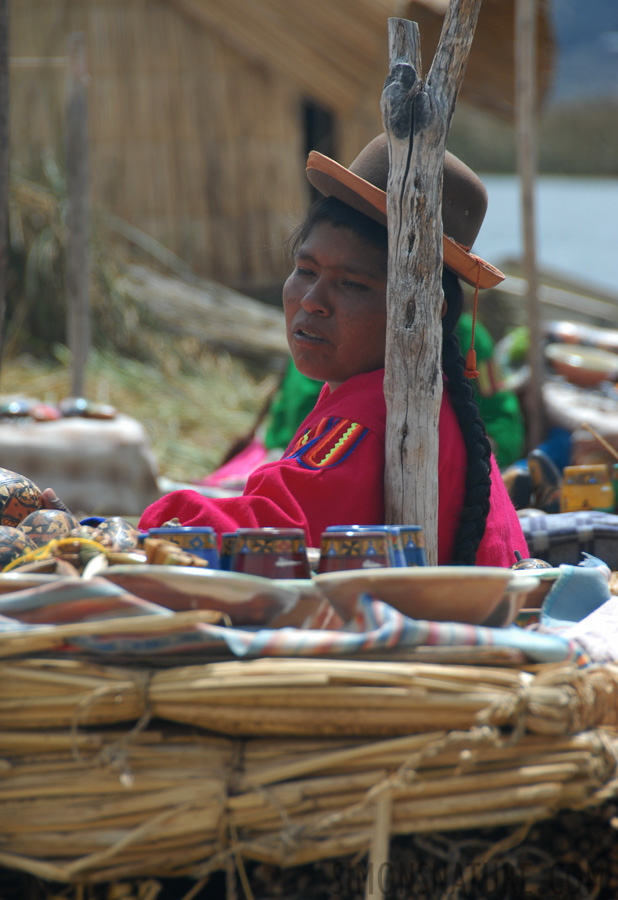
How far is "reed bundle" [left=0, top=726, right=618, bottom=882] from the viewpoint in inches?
49.6

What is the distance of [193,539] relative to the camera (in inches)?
60.4

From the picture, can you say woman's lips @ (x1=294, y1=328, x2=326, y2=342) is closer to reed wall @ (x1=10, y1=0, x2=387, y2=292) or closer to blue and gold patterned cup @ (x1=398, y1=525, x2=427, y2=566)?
blue and gold patterned cup @ (x1=398, y1=525, x2=427, y2=566)

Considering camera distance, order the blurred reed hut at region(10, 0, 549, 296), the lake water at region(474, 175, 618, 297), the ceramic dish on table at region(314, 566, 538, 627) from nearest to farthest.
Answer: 1. the ceramic dish on table at region(314, 566, 538, 627)
2. the blurred reed hut at region(10, 0, 549, 296)
3. the lake water at region(474, 175, 618, 297)

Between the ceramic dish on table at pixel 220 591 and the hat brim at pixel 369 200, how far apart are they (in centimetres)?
84

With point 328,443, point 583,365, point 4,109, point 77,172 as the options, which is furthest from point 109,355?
point 328,443

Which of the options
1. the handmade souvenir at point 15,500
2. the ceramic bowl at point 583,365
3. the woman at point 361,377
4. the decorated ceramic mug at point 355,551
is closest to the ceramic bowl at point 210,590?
the decorated ceramic mug at point 355,551

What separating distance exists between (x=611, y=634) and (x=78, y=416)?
3498 millimetres

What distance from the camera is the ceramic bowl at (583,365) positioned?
5258 millimetres

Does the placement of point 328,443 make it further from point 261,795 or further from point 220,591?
point 261,795

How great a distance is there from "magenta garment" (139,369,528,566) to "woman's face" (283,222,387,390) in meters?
0.05

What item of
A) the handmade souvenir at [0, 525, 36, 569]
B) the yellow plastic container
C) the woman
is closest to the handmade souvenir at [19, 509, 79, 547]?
the handmade souvenir at [0, 525, 36, 569]

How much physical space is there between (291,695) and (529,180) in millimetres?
4309

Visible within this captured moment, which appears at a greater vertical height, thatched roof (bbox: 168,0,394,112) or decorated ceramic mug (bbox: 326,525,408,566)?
thatched roof (bbox: 168,0,394,112)

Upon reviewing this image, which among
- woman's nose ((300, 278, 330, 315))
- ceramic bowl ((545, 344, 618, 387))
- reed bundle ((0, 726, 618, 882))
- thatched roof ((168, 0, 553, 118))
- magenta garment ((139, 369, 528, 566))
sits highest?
thatched roof ((168, 0, 553, 118))
